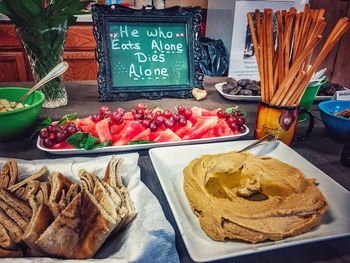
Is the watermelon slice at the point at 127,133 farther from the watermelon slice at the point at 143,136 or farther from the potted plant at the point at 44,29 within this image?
the potted plant at the point at 44,29

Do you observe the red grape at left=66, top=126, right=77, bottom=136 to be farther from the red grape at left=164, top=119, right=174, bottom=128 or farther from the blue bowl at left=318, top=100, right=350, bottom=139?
the blue bowl at left=318, top=100, right=350, bottom=139

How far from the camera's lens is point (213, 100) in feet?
4.52

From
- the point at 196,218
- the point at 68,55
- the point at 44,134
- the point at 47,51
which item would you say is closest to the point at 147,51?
the point at 47,51

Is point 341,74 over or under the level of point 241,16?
under

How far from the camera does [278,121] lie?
3.01 ft

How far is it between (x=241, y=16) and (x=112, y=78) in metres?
1.37

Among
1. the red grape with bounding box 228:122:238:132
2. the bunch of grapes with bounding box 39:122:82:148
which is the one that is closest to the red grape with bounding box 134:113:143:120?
the bunch of grapes with bounding box 39:122:82:148

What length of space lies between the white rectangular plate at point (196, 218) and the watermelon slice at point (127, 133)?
13 centimetres

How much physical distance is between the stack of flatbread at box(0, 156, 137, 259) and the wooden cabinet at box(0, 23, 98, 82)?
2.43m

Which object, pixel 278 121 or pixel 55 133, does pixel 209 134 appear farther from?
pixel 55 133

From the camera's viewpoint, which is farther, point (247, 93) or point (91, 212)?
point (247, 93)

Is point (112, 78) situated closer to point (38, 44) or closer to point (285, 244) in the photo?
point (38, 44)

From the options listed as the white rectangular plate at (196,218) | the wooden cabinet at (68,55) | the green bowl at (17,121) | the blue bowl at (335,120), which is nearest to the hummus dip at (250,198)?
the white rectangular plate at (196,218)

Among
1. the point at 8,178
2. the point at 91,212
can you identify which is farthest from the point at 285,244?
the point at 8,178
